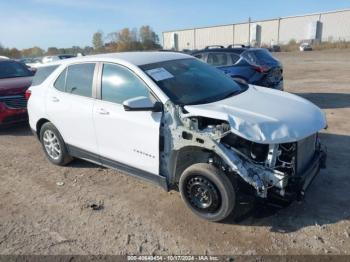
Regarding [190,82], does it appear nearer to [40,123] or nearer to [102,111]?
[102,111]

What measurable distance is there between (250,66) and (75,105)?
5.42 metres

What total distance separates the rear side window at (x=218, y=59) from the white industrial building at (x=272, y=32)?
71.9m

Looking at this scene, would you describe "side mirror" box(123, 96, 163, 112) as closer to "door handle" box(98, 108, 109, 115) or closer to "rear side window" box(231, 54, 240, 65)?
"door handle" box(98, 108, 109, 115)

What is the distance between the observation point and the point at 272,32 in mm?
84125

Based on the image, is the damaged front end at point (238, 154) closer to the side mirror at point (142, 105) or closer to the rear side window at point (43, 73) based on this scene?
the side mirror at point (142, 105)

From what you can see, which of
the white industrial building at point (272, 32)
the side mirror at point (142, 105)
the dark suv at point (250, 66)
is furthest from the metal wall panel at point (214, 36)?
the side mirror at point (142, 105)

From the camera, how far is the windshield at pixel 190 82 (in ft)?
13.1

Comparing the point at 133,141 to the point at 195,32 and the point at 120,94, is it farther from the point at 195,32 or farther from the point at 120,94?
the point at 195,32

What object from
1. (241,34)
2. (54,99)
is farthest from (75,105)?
(241,34)

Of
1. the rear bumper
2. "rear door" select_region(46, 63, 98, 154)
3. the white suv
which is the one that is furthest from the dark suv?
the rear bumper

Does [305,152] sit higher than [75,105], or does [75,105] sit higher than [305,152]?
[75,105]

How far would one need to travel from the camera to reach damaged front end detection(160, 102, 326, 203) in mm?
3352

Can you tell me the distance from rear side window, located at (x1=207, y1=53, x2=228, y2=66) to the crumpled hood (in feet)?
17.2

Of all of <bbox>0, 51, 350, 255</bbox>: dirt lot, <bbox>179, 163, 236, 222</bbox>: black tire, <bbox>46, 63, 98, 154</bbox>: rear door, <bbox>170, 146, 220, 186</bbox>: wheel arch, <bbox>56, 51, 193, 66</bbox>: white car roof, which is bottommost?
<bbox>0, 51, 350, 255</bbox>: dirt lot
